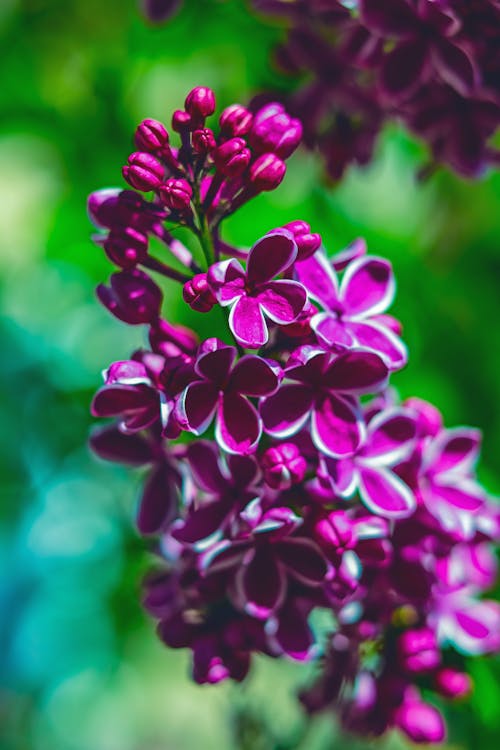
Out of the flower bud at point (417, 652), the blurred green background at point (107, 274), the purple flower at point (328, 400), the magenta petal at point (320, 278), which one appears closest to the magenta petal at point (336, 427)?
the purple flower at point (328, 400)

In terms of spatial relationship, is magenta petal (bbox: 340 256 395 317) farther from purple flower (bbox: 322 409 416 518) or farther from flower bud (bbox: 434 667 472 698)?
flower bud (bbox: 434 667 472 698)

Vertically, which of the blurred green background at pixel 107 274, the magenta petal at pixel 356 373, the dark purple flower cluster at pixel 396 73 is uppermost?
the dark purple flower cluster at pixel 396 73

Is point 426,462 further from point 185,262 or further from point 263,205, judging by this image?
point 263,205

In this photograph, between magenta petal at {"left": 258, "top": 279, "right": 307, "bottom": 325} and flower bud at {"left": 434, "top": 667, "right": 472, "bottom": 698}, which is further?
flower bud at {"left": 434, "top": 667, "right": 472, "bottom": 698}

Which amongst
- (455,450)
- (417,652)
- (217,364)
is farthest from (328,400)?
(417,652)

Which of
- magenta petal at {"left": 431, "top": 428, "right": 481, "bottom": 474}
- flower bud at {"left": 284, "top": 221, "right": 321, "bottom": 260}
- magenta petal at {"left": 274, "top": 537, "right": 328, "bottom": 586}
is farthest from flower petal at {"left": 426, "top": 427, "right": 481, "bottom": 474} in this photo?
flower bud at {"left": 284, "top": 221, "right": 321, "bottom": 260}

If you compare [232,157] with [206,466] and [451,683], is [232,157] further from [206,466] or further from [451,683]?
[451,683]

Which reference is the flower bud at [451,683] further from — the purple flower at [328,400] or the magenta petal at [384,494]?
the purple flower at [328,400]
